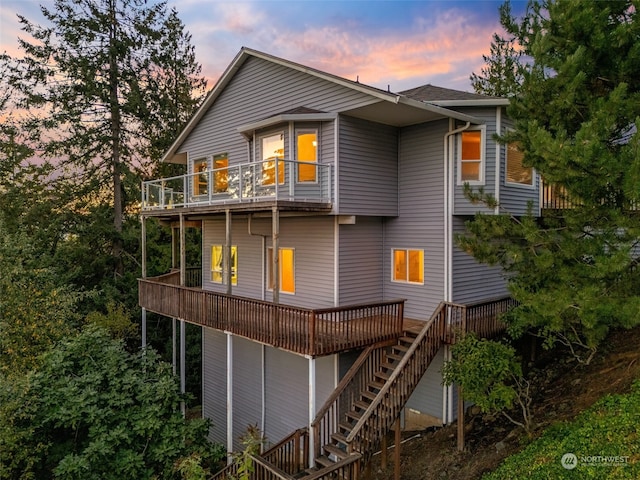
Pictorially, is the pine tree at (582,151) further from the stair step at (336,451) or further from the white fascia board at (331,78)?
the stair step at (336,451)

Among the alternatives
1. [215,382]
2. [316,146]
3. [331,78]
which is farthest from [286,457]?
[331,78]

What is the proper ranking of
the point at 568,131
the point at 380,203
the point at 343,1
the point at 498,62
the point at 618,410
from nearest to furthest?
1. the point at 618,410
2. the point at 568,131
3. the point at 380,203
4. the point at 343,1
5. the point at 498,62

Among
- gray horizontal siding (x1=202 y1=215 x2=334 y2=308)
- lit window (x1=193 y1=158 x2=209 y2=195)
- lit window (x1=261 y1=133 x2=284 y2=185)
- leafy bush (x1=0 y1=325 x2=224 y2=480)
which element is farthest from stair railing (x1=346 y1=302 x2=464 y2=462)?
lit window (x1=193 y1=158 x2=209 y2=195)

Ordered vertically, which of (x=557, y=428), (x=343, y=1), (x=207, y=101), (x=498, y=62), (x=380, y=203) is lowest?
(x=557, y=428)

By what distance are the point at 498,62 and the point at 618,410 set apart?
2509cm

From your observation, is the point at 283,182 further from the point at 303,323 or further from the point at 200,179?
the point at 200,179

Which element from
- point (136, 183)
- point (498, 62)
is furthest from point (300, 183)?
point (498, 62)

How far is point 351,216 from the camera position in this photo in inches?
399

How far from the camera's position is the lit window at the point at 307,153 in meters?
10.2

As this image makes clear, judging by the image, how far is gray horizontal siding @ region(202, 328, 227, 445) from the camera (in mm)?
14555

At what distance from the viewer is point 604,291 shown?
6555 mm

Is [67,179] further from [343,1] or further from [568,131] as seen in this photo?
[568,131]

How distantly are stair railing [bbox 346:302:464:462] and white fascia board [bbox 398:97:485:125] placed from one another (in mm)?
4429

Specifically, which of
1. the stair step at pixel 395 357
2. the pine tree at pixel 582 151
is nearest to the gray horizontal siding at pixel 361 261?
the stair step at pixel 395 357
